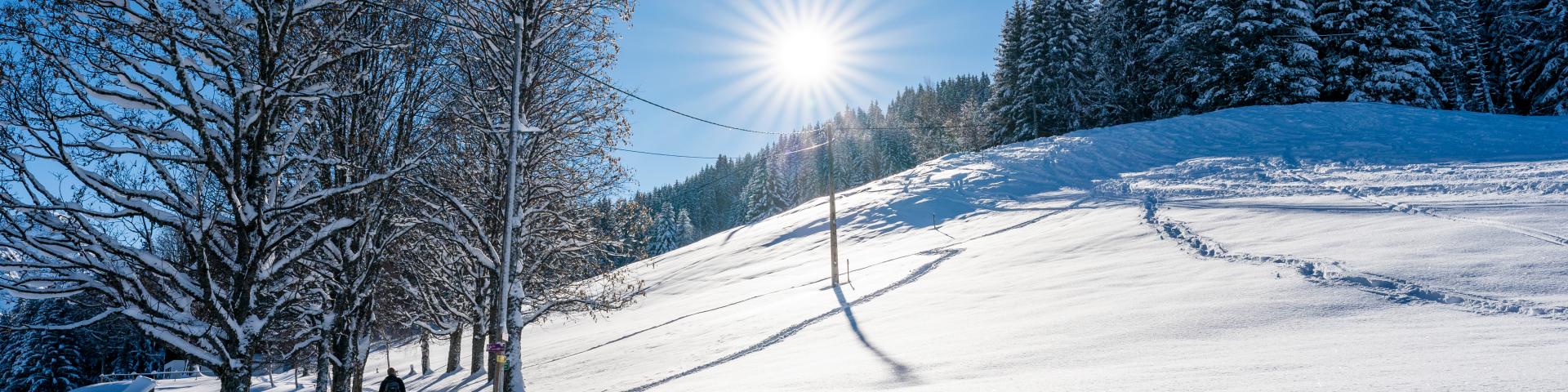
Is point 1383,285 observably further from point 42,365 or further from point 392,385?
point 42,365

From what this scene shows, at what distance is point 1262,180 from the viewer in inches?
774

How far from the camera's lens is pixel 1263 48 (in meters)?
32.4

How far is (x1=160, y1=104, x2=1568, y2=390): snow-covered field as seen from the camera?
6332 millimetres

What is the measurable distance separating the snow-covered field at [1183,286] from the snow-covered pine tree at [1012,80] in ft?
42.8

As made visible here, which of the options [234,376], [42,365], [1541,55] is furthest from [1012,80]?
[42,365]

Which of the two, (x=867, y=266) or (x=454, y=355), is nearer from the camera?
(x=867, y=266)

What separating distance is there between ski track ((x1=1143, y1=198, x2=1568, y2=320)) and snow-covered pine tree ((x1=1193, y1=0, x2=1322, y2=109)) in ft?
87.6

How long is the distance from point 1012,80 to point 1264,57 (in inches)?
510

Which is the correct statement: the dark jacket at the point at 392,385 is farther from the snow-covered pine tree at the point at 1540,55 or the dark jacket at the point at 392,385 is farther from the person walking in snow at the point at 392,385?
the snow-covered pine tree at the point at 1540,55

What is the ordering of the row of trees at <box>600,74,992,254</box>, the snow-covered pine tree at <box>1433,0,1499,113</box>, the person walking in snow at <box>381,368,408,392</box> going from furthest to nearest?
the row of trees at <box>600,74,992,254</box>, the snow-covered pine tree at <box>1433,0,1499,113</box>, the person walking in snow at <box>381,368,408,392</box>

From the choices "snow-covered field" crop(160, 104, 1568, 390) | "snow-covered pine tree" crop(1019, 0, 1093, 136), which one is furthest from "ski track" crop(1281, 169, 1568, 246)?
"snow-covered pine tree" crop(1019, 0, 1093, 136)

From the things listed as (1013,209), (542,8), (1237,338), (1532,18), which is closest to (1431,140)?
(1013,209)

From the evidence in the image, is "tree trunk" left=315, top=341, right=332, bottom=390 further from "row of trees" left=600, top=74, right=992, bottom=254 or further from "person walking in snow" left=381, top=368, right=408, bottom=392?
"row of trees" left=600, top=74, right=992, bottom=254

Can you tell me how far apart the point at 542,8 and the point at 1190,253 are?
1287 centimetres
